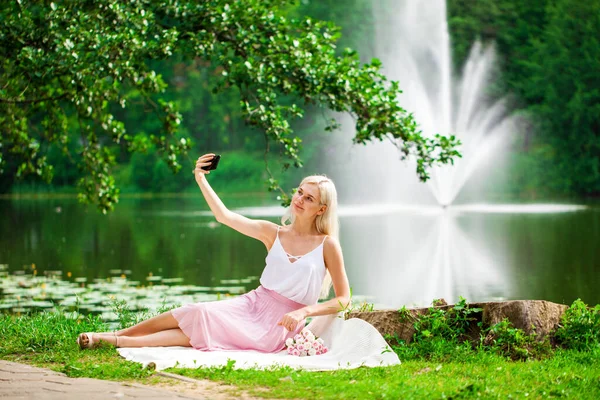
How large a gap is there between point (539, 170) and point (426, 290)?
1130 inches

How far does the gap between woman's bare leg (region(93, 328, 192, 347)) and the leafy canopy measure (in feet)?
10.9

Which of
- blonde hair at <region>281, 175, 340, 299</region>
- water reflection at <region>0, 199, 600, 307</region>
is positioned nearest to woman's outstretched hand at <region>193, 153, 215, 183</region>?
blonde hair at <region>281, 175, 340, 299</region>

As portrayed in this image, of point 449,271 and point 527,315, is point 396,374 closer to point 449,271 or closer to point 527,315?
point 527,315

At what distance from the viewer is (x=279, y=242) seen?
5789 mm

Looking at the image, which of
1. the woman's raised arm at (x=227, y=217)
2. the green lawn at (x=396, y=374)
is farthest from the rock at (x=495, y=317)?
the woman's raised arm at (x=227, y=217)

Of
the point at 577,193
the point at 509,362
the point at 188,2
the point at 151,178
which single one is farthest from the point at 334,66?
the point at 151,178

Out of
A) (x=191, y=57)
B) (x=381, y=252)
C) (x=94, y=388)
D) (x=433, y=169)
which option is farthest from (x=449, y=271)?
(x=433, y=169)

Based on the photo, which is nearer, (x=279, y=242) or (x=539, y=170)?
(x=279, y=242)

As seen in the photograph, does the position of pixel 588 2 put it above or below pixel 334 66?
above

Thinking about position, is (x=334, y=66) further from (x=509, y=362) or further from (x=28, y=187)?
(x=28, y=187)

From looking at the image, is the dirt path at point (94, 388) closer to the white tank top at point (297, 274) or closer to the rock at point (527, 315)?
the white tank top at point (297, 274)

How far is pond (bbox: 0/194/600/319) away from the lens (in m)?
11.8

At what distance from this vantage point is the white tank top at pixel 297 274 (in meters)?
5.67

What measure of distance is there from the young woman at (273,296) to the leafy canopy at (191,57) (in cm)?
294
